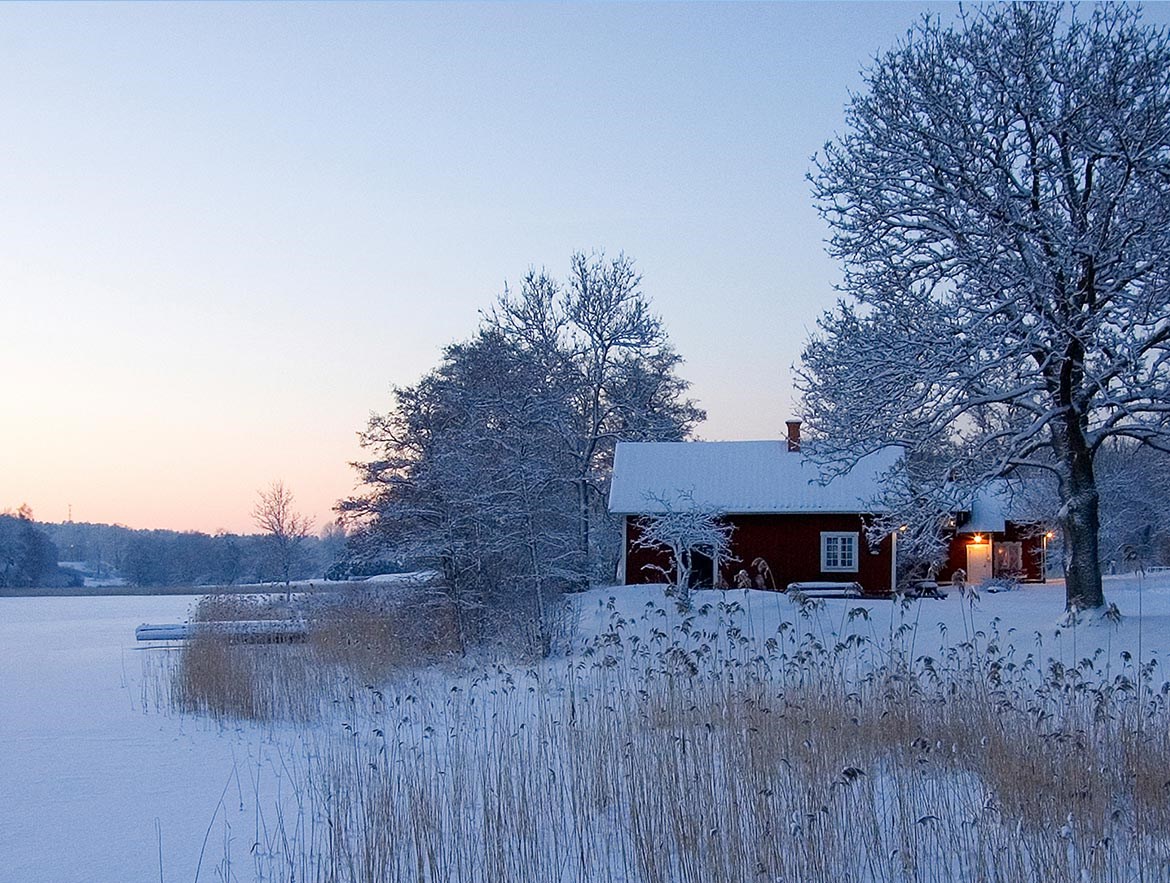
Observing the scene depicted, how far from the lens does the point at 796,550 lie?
1075 inches

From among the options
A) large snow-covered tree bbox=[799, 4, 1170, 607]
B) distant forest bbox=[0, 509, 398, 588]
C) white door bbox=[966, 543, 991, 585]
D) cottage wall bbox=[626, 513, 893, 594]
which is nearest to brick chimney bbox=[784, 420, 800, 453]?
cottage wall bbox=[626, 513, 893, 594]

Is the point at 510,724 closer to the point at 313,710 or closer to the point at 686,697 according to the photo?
the point at 686,697

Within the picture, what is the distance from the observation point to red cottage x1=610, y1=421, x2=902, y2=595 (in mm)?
27047

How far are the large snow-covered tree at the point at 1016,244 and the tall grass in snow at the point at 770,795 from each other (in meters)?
7.04

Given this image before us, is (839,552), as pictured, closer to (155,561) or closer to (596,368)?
(596,368)

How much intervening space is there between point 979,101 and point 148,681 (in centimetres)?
1405

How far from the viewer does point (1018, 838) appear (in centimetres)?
583

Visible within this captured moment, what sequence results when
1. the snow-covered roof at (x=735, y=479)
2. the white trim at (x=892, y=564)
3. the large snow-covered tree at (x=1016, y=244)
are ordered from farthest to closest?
the snow-covered roof at (x=735, y=479) < the white trim at (x=892, y=564) < the large snow-covered tree at (x=1016, y=244)

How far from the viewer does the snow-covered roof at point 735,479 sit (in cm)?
2719

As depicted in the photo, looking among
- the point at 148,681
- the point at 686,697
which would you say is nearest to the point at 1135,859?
the point at 686,697

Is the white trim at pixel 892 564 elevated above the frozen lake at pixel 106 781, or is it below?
above

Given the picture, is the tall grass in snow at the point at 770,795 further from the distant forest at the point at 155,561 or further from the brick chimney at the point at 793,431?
the distant forest at the point at 155,561

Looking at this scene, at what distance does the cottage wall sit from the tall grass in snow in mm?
18273

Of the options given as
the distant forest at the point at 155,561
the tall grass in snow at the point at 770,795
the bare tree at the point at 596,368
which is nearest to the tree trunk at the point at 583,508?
the bare tree at the point at 596,368
